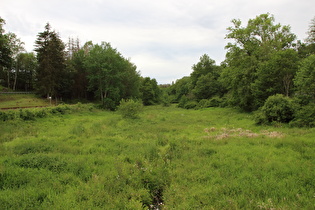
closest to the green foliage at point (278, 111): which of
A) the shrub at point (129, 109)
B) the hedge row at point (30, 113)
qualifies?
the shrub at point (129, 109)

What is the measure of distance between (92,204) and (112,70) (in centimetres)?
3846

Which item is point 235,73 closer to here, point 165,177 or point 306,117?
point 306,117

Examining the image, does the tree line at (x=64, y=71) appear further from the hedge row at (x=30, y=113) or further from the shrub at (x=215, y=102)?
the shrub at (x=215, y=102)

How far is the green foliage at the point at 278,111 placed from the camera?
15078mm

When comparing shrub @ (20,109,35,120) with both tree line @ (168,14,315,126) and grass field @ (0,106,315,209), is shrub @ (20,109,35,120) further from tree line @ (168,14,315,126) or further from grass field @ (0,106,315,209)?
tree line @ (168,14,315,126)

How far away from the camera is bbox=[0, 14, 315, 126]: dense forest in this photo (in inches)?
607

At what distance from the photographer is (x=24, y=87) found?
52.6 meters

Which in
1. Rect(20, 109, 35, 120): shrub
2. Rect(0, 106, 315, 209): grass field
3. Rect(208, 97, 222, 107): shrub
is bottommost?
Rect(0, 106, 315, 209): grass field

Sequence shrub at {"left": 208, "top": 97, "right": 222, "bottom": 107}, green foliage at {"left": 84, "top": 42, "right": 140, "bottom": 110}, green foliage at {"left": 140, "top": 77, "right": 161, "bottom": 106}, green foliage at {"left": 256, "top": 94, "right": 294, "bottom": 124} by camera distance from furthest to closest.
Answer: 1. green foliage at {"left": 140, "top": 77, "right": 161, "bottom": 106}
2. shrub at {"left": 208, "top": 97, "right": 222, "bottom": 107}
3. green foliage at {"left": 84, "top": 42, "right": 140, "bottom": 110}
4. green foliage at {"left": 256, "top": 94, "right": 294, "bottom": 124}

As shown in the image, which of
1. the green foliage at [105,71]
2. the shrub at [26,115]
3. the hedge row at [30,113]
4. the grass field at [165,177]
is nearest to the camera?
the grass field at [165,177]

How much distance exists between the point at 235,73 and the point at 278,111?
14.8 meters

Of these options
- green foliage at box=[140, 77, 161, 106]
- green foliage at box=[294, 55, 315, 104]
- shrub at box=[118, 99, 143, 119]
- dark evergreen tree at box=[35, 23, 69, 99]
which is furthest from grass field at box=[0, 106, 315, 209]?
green foliage at box=[140, 77, 161, 106]

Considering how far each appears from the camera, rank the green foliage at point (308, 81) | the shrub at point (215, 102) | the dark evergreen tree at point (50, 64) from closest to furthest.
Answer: the green foliage at point (308, 81), the dark evergreen tree at point (50, 64), the shrub at point (215, 102)

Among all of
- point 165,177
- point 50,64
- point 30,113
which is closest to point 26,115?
point 30,113
